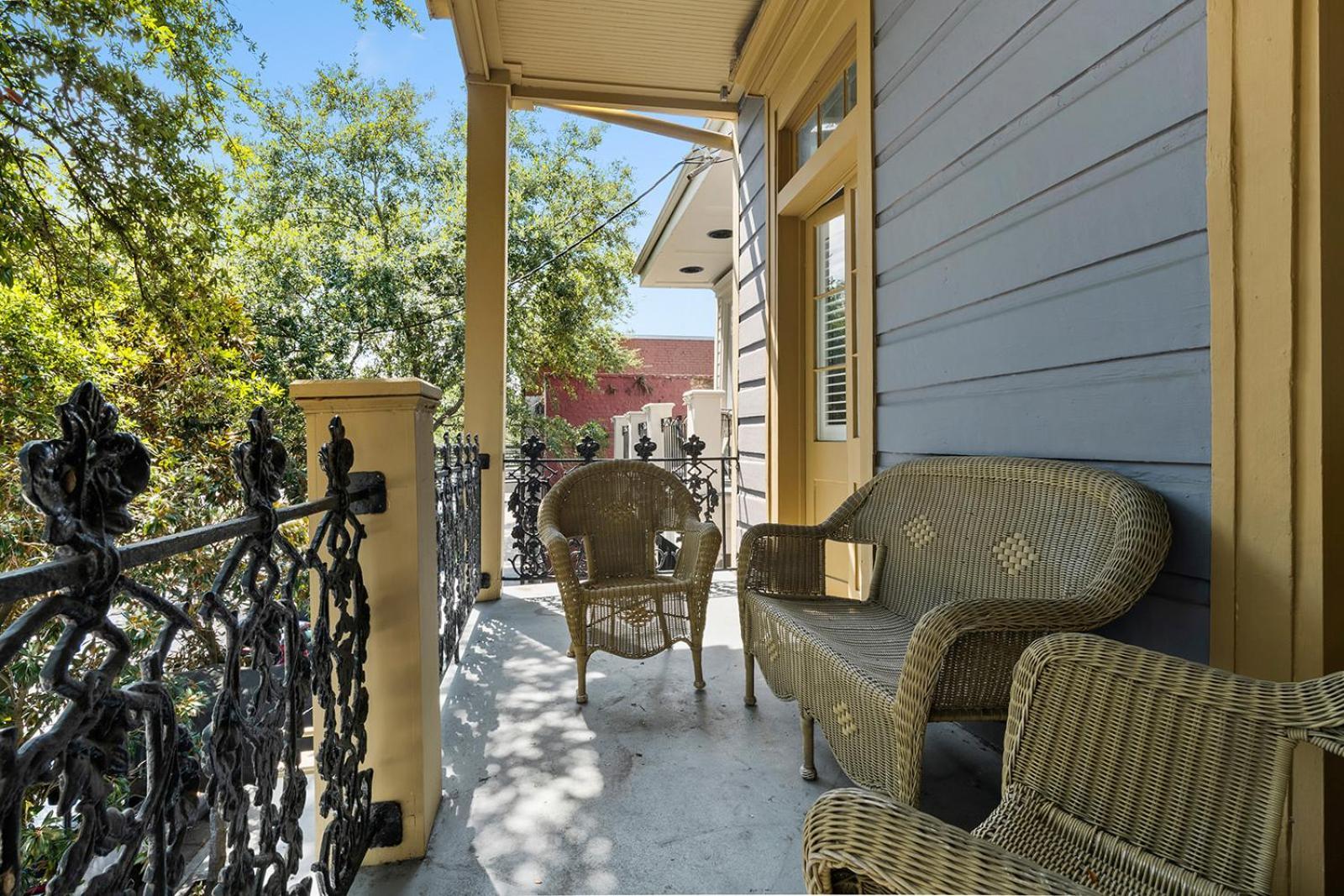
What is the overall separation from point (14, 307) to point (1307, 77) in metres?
5.43

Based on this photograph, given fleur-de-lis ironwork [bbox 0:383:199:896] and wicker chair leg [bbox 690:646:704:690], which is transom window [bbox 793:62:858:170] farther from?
fleur-de-lis ironwork [bbox 0:383:199:896]

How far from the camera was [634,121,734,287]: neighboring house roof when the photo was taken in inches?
200

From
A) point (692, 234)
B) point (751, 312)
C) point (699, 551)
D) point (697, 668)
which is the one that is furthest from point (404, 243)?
point (697, 668)

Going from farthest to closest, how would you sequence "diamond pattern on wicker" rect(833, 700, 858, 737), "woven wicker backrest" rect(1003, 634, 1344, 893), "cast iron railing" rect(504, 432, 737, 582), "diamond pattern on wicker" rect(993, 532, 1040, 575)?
"cast iron railing" rect(504, 432, 737, 582), "diamond pattern on wicker" rect(993, 532, 1040, 575), "diamond pattern on wicker" rect(833, 700, 858, 737), "woven wicker backrest" rect(1003, 634, 1344, 893)

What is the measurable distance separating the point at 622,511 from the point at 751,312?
1.73 metres

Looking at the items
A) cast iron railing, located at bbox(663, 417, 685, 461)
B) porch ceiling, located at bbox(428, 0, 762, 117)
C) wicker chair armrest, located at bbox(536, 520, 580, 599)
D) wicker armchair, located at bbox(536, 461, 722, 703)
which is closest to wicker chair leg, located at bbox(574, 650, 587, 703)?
wicker armchair, located at bbox(536, 461, 722, 703)

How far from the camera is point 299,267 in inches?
341

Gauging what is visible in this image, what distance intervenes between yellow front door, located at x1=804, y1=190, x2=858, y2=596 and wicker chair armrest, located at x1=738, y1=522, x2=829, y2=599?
75 cm

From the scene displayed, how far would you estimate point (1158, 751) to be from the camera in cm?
94

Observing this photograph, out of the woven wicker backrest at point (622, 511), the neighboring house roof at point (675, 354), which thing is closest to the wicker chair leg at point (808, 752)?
the woven wicker backrest at point (622, 511)

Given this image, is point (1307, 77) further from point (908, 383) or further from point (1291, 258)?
point (908, 383)

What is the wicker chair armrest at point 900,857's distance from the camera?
0.62 metres

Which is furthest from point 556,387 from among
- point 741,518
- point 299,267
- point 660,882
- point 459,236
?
point 660,882

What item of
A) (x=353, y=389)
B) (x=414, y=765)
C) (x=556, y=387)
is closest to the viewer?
(x=353, y=389)
